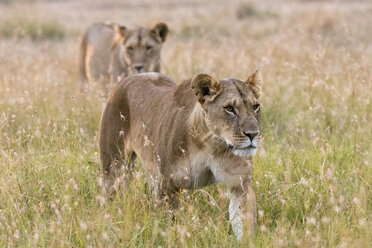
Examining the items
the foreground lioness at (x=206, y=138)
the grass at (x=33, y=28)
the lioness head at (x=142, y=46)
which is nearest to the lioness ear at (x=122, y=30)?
the lioness head at (x=142, y=46)

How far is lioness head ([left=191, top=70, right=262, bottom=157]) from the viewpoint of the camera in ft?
11.3

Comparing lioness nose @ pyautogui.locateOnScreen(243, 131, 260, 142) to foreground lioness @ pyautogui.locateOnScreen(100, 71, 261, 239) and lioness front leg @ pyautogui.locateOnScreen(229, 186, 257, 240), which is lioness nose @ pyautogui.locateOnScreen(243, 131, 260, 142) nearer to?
foreground lioness @ pyautogui.locateOnScreen(100, 71, 261, 239)

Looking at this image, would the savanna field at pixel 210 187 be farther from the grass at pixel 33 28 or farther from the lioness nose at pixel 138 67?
the grass at pixel 33 28

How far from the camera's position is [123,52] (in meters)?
7.72

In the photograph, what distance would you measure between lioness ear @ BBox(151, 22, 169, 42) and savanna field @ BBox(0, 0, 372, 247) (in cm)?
41

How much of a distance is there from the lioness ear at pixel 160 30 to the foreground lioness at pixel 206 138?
3.51 metres

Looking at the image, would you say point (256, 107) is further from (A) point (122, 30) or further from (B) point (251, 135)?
(A) point (122, 30)

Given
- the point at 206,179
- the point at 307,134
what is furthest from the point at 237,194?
the point at 307,134

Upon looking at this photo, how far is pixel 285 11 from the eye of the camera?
16.5m

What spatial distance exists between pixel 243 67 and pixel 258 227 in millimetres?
3941

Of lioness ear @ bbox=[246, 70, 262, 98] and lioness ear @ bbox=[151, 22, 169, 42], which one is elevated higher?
lioness ear @ bbox=[246, 70, 262, 98]

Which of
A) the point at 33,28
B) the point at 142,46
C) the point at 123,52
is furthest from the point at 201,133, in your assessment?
the point at 33,28

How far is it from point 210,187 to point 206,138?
848 millimetres

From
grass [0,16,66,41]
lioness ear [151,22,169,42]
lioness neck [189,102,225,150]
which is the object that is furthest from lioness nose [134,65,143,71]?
grass [0,16,66,41]
